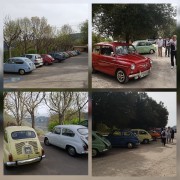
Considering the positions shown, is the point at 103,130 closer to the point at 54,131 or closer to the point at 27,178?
the point at 54,131

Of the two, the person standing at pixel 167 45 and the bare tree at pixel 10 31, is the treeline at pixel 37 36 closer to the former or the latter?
the bare tree at pixel 10 31

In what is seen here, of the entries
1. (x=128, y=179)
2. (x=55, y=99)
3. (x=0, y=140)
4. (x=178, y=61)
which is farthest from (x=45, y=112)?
(x=178, y=61)

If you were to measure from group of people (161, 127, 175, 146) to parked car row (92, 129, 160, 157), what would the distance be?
11 cm

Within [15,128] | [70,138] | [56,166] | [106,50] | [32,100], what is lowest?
[56,166]

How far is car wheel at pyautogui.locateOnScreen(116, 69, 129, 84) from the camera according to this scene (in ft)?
11.8

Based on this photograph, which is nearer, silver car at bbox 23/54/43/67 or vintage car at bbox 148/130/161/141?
vintage car at bbox 148/130/161/141

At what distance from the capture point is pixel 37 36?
3.73m

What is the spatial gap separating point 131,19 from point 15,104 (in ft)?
5.57

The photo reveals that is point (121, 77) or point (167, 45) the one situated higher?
point (167, 45)

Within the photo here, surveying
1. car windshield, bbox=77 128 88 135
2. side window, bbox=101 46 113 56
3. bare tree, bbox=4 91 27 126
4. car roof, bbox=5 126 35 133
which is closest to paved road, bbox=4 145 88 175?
car windshield, bbox=77 128 88 135

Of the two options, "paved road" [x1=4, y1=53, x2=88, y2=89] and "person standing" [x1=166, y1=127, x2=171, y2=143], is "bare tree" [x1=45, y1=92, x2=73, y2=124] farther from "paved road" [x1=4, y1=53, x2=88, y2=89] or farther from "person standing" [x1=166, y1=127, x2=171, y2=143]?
"person standing" [x1=166, y1=127, x2=171, y2=143]

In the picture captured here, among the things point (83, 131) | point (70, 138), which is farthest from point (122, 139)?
point (70, 138)

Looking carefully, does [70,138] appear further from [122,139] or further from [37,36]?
[37,36]

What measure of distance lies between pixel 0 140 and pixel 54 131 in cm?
64
